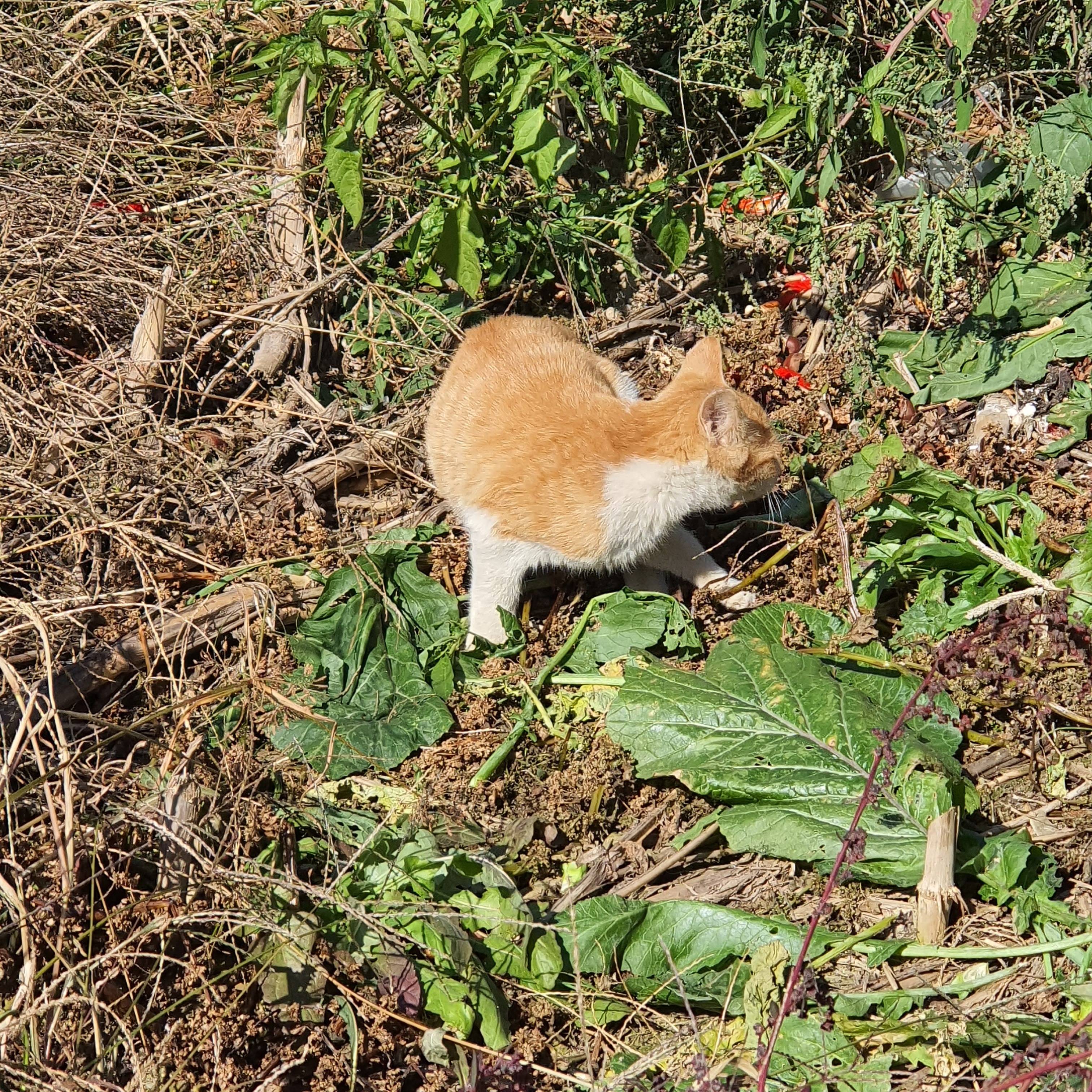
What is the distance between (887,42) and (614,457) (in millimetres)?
2381

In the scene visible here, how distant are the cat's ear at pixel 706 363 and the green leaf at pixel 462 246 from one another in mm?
920

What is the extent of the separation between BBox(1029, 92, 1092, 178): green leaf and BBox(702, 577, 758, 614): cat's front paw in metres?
2.08

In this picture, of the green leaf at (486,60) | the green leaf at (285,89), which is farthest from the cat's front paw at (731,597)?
the green leaf at (285,89)

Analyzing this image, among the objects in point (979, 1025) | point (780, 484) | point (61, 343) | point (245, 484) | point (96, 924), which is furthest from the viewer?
point (61, 343)

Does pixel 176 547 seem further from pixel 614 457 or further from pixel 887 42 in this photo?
pixel 887 42

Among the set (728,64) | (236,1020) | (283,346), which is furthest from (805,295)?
(236,1020)

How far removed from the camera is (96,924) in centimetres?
279

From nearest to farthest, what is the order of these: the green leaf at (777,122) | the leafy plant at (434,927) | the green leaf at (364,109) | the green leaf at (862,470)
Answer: the leafy plant at (434,927)
the green leaf at (364,109)
the green leaf at (862,470)
the green leaf at (777,122)

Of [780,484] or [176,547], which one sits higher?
[780,484]

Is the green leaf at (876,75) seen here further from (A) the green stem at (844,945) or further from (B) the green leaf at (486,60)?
(A) the green stem at (844,945)

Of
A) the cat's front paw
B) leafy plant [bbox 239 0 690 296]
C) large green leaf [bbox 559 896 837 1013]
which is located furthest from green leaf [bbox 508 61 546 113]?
large green leaf [bbox 559 896 837 1013]

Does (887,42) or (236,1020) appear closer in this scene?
(236,1020)

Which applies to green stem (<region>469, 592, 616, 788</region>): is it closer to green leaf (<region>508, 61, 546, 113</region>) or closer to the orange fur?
the orange fur

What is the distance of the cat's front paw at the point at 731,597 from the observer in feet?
13.2
